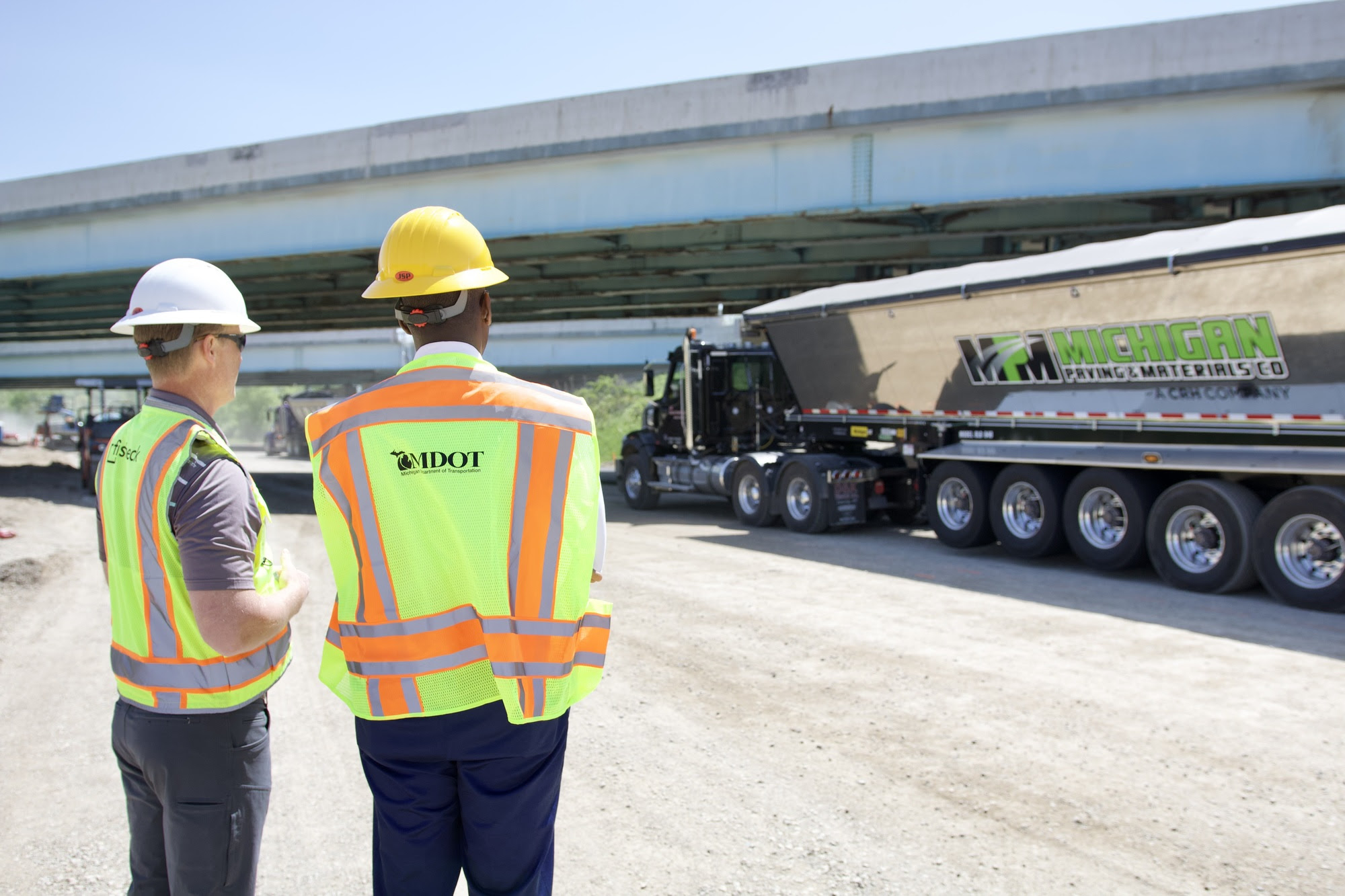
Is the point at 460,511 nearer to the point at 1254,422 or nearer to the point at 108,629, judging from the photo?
the point at 108,629

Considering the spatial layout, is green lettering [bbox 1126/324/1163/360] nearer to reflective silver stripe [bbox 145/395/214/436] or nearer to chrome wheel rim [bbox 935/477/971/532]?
chrome wheel rim [bbox 935/477/971/532]

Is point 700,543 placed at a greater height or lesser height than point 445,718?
lesser

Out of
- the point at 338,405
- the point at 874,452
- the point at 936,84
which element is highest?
the point at 936,84

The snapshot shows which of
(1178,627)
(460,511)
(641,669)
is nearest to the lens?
(460,511)

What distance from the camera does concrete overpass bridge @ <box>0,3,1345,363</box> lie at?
13.9 metres

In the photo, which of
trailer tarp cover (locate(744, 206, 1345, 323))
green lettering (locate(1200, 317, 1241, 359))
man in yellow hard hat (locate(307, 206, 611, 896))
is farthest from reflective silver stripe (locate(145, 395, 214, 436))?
green lettering (locate(1200, 317, 1241, 359))

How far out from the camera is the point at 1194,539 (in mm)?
9914

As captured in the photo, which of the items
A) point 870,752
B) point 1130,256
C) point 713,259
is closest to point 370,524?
point 870,752

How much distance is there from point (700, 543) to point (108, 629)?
727 cm

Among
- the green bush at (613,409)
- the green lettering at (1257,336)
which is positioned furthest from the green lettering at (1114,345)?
the green bush at (613,409)

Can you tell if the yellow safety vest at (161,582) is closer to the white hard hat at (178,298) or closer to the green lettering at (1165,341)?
the white hard hat at (178,298)

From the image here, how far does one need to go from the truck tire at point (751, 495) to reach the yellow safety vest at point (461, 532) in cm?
1308

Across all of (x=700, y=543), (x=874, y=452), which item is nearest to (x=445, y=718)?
(x=700, y=543)

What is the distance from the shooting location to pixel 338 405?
2354 mm
